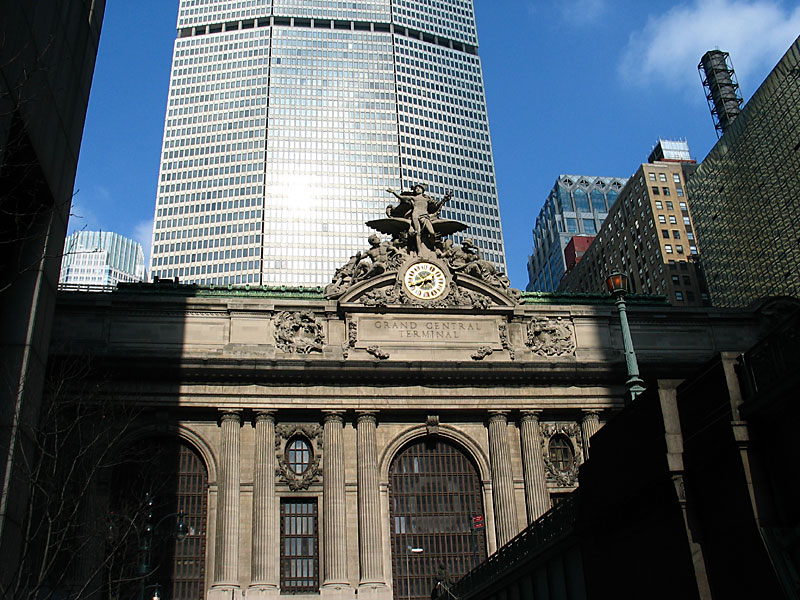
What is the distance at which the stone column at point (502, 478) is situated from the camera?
137ft

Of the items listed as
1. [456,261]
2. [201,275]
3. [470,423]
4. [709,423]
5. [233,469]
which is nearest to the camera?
[709,423]

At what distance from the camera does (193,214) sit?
16162 centimetres

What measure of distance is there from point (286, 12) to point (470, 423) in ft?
482

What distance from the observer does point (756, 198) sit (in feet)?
311

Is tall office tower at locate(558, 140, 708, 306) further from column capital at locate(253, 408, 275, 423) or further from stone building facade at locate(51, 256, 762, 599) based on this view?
column capital at locate(253, 408, 275, 423)

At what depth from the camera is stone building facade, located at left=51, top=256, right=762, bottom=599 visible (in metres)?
40.6

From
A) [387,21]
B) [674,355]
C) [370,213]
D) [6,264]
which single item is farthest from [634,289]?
[6,264]

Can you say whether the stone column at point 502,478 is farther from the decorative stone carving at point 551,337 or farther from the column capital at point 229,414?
the column capital at point 229,414

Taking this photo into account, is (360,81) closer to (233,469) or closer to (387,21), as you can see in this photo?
(387,21)

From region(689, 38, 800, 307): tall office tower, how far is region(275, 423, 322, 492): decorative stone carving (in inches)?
2493

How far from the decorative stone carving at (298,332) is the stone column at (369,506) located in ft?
15.0

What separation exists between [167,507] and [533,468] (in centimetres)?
1767

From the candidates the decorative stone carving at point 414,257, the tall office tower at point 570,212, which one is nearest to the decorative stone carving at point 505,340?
the decorative stone carving at point 414,257

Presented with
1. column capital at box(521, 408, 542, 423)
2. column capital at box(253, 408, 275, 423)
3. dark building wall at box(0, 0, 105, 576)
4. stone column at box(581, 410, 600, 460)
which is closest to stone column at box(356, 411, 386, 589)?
column capital at box(253, 408, 275, 423)
